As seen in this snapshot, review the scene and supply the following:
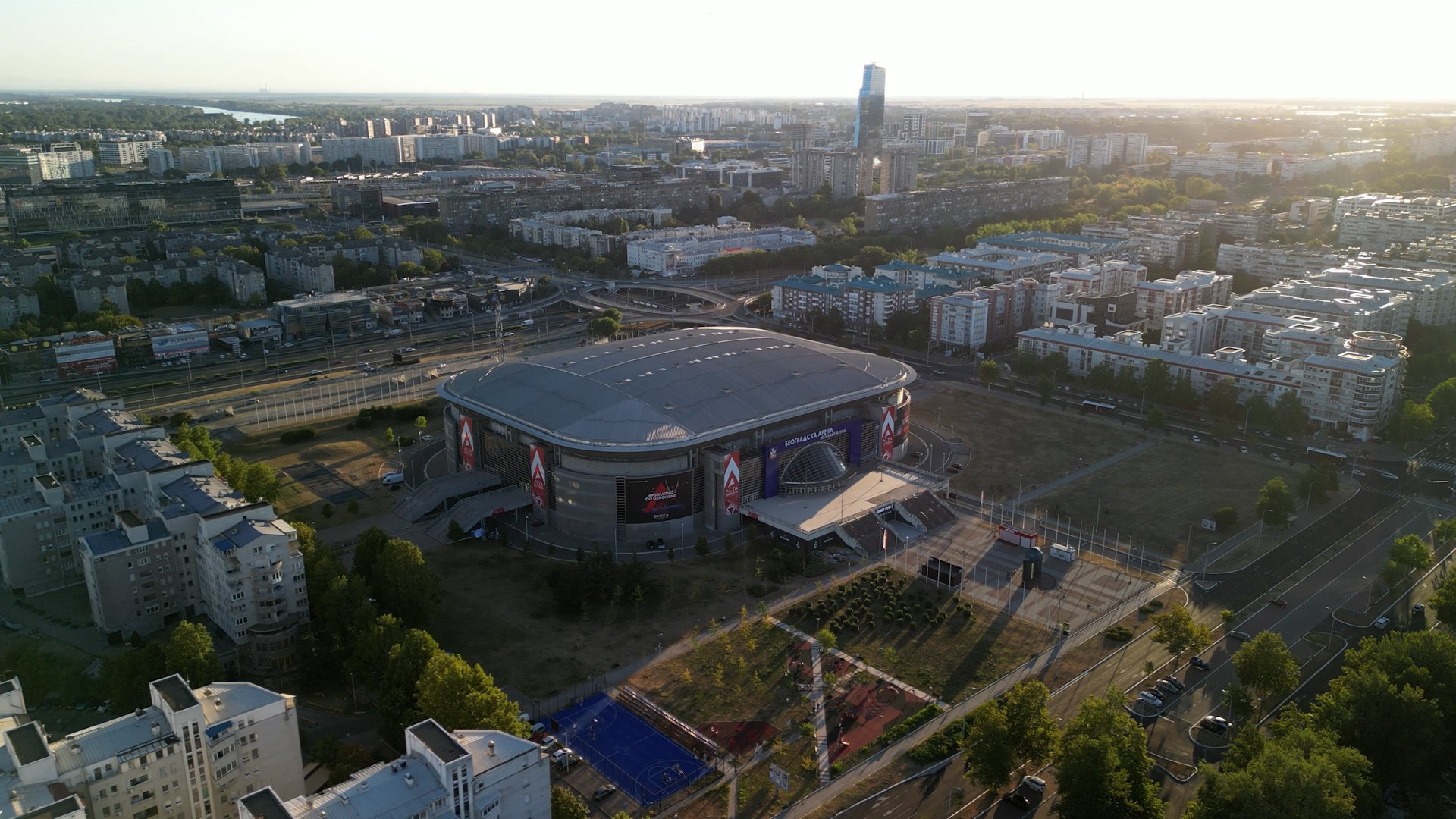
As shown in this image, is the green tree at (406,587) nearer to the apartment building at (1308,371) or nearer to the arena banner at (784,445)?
the arena banner at (784,445)

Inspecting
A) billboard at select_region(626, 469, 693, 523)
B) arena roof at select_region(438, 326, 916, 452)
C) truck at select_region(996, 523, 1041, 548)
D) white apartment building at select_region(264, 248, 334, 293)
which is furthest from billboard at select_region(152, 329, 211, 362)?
truck at select_region(996, 523, 1041, 548)

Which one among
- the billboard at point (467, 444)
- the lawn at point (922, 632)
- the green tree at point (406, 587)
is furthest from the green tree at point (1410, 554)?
Answer: the billboard at point (467, 444)

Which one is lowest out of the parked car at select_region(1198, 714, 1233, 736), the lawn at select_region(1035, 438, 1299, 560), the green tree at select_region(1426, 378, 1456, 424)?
the parked car at select_region(1198, 714, 1233, 736)

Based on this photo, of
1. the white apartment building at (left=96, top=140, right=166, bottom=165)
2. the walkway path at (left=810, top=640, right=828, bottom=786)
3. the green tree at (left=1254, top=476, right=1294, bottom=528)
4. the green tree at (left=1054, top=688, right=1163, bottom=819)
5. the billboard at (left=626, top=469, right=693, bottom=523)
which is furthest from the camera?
the white apartment building at (left=96, top=140, right=166, bottom=165)

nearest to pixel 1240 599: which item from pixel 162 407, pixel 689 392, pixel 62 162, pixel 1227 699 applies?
pixel 1227 699

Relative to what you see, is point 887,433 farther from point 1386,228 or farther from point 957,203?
point 957,203

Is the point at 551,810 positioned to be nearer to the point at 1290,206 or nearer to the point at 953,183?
the point at 1290,206

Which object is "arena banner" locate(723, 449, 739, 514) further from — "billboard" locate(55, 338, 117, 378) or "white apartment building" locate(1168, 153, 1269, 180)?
"white apartment building" locate(1168, 153, 1269, 180)
